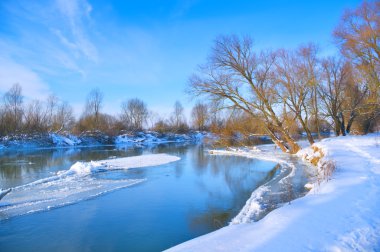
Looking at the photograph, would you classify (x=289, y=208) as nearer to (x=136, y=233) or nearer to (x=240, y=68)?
(x=136, y=233)

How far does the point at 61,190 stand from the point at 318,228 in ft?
26.8

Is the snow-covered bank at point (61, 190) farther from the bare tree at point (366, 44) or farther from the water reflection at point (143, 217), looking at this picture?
the bare tree at point (366, 44)

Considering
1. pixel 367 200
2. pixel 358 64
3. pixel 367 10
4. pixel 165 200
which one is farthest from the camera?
pixel 358 64

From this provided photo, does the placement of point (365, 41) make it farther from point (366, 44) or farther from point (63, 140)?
point (63, 140)

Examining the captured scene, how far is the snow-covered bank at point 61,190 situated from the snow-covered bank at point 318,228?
5.13 metres

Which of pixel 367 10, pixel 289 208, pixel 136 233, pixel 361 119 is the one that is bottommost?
pixel 136 233

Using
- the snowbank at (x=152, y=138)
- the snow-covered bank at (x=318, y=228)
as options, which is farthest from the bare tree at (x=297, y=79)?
the snowbank at (x=152, y=138)

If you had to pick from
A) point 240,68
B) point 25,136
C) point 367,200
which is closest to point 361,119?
point 240,68

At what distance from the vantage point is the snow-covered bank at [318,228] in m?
3.59

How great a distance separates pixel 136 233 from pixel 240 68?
54.2 ft

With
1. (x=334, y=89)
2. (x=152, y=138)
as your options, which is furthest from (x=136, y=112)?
(x=334, y=89)

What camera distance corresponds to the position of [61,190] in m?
9.22

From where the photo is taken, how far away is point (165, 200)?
25.6 ft

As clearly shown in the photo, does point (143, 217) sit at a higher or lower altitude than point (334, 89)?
lower
